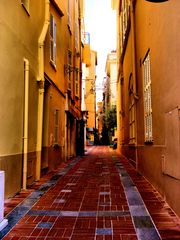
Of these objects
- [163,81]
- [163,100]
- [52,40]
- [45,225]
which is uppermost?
[52,40]

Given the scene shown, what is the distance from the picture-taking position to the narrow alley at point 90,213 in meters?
3.84

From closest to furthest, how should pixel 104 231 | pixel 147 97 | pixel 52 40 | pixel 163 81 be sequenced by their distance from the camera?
pixel 104 231, pixel 163 81, pixel 147 97, pixel 52 40

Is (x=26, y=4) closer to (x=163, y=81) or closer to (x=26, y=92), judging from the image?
(x=26, y=92)

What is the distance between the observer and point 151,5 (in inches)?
264

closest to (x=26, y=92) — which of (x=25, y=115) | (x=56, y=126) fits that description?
(x=25, y=115)

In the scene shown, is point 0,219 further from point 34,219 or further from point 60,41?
point 60,41

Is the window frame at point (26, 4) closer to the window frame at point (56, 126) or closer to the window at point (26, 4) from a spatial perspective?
the window at point (26, 4)

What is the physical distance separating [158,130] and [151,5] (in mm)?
2876

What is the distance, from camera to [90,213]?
479cm

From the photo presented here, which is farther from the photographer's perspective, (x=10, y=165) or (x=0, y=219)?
(x=10, y=165)

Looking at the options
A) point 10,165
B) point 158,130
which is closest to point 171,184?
point 158,130

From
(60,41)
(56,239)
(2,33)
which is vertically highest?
(60,41)

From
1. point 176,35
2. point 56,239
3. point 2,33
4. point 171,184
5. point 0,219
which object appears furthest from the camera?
point 2,33

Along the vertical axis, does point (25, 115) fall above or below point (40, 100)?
below
